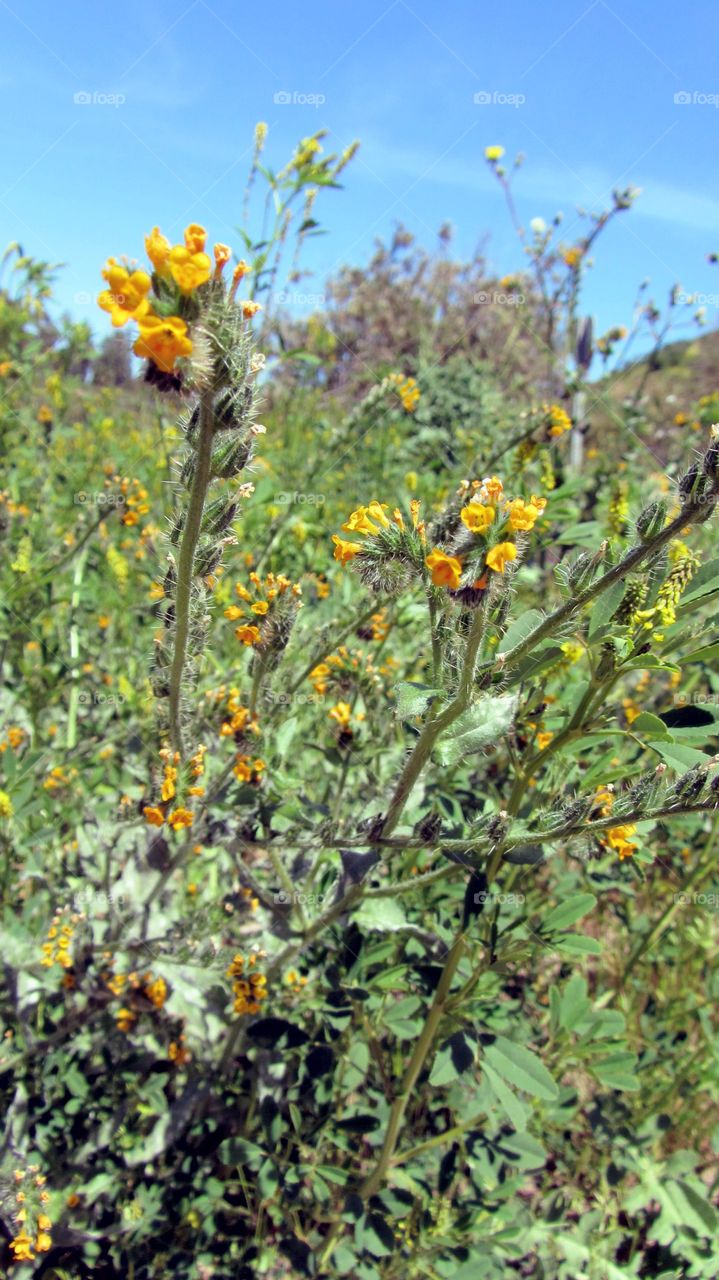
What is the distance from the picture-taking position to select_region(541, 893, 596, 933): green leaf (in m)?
1.73

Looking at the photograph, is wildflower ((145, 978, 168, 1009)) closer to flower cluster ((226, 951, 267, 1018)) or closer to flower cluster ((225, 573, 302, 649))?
flower cluster ((226, 951, 267, 1018))

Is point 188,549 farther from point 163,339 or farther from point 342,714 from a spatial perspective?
point 342,714

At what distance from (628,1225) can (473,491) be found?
2566 millimetres

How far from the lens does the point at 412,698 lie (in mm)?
1160

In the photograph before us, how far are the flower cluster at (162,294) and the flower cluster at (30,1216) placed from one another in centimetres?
188

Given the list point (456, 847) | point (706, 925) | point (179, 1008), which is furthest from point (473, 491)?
point (706, 925)

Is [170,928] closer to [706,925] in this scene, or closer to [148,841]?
[148,841]

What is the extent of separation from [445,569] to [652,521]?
0.99ft

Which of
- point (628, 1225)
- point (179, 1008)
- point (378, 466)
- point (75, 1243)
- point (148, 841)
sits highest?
point (378, 466)

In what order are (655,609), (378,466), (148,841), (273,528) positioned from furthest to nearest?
(378,466)
(273,528)
(148,841)
(655,609)

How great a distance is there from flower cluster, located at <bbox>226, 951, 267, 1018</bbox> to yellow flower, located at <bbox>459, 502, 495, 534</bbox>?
1293mm

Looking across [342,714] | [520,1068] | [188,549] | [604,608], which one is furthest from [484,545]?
[520,1068]

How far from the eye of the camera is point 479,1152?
1.99 metres
